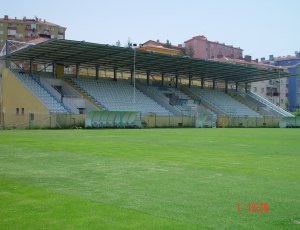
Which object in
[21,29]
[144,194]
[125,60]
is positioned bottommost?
[144,194]

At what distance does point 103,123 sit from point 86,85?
10729 millimetres

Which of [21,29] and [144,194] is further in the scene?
[21,29]

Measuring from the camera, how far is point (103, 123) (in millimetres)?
41562

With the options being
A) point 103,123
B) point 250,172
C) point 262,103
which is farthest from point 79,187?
point 262,103

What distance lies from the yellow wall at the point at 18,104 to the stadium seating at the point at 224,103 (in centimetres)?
2988

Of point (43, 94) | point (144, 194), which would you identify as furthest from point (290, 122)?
point (144, 194)

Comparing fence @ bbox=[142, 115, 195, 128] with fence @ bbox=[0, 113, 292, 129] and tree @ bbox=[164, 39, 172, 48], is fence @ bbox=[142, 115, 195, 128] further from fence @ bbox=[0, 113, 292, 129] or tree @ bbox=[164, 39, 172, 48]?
tree @ bbox=[164, 39, 172, 48]

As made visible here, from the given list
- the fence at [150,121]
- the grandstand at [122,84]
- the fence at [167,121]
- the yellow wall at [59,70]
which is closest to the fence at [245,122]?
the fence at [150,121]

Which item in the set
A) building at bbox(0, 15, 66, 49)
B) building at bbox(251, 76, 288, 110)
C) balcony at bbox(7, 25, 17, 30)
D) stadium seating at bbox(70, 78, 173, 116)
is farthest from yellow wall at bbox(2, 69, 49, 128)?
building at bbox(251, 76, 288, 110)

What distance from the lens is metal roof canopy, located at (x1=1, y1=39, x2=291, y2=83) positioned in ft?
142

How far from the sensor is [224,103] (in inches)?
2603

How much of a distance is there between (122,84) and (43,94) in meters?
15.9

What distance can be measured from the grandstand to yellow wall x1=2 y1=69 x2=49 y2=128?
103 millimetres

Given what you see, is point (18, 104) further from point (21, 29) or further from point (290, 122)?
point (21, 29)
